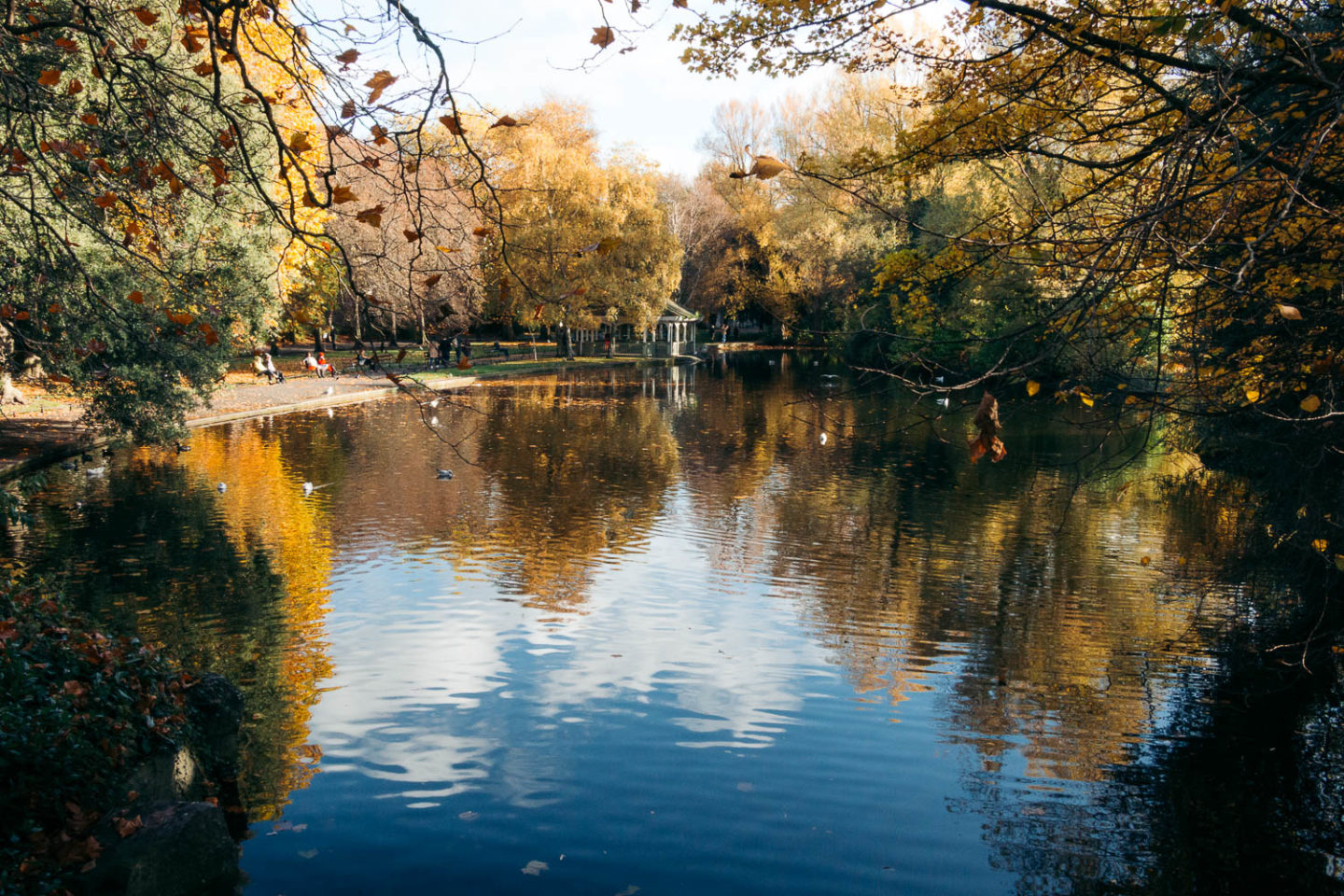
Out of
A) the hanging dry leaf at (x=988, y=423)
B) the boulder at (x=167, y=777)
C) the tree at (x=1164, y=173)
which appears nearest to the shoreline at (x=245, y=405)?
the hanging dry leaf at (x=988, y=423)

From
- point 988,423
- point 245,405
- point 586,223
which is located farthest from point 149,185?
point 586,223

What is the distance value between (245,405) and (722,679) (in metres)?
24.4

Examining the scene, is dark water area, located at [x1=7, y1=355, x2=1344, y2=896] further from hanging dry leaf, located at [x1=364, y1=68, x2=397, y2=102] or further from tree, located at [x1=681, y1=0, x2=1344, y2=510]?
hanging dry leaf, located at [x1=364, y1=68, x2=397, y2=102]

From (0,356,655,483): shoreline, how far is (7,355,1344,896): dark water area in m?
1.56

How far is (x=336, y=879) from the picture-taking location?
603cm

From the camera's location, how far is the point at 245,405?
29234 mm

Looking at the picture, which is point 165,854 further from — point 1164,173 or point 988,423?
point 1164,173

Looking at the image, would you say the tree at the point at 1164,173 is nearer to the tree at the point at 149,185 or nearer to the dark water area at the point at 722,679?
the dark water area at the point at 722,679

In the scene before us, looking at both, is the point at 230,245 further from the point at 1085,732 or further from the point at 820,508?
the point at 1085,732

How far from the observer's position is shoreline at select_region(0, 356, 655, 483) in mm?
18609

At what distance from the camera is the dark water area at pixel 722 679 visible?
6.42 m

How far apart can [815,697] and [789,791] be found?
185 centimetres

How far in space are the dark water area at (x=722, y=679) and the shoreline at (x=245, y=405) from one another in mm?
1561

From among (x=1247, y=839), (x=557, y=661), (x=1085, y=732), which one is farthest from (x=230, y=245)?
(x=1247, y=839)
